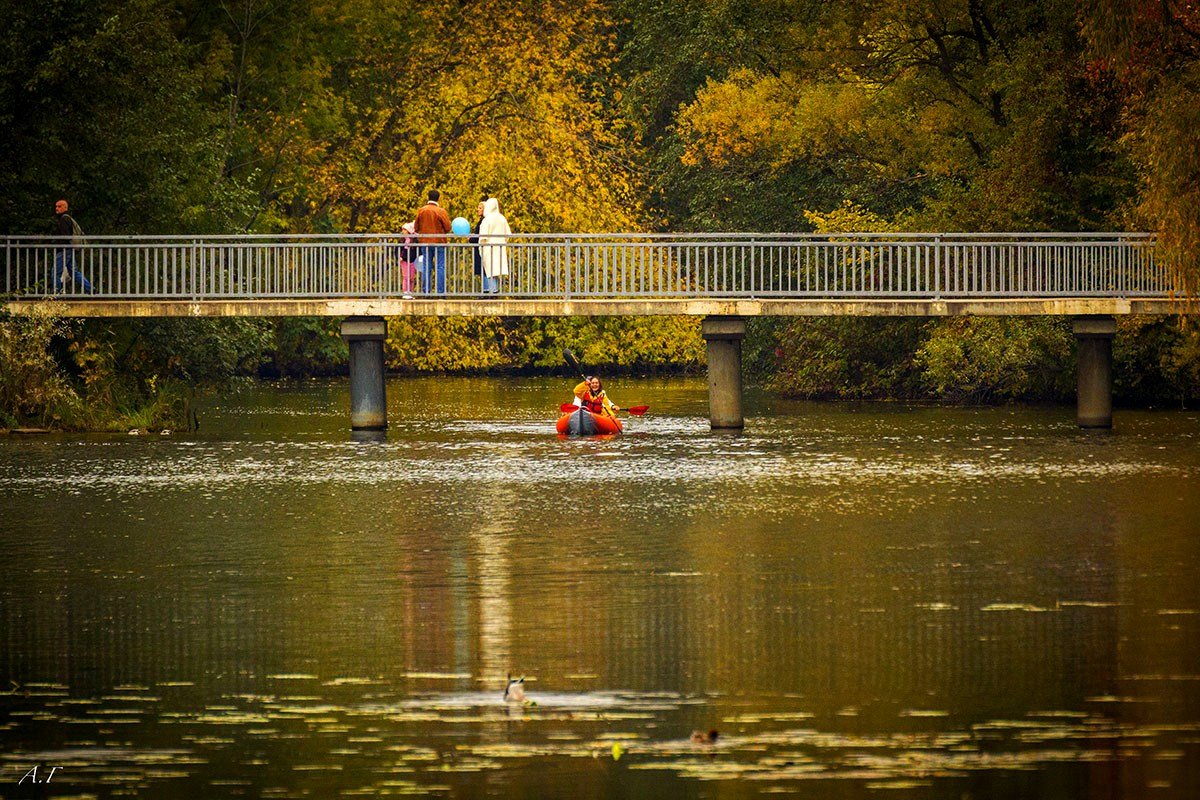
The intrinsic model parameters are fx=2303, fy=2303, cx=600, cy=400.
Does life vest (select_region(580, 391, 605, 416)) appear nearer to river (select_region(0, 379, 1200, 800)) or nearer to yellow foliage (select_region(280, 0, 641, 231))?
river (select_region(0, 379, 1200, 800))

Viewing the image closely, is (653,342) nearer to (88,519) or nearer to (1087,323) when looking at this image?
(1087,323)

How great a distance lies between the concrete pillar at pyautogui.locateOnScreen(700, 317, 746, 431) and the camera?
40688mm

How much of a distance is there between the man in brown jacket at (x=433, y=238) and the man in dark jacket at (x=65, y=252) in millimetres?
5936

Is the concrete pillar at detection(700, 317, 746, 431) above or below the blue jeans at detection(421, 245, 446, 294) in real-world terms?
below

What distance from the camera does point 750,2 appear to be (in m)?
58.6

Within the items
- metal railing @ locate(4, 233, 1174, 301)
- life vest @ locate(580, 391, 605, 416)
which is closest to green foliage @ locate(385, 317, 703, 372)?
metal railing @ locate(4, 233, 1174, 301)

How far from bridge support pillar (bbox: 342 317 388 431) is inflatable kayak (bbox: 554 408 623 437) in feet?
11.0

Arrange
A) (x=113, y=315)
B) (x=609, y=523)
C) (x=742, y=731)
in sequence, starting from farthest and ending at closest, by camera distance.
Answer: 1. (x=113, y=315)
2. (x=609, y=523)
3. (x=742, y=731)

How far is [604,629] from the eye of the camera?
16.5 m

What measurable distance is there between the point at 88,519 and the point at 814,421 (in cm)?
2224

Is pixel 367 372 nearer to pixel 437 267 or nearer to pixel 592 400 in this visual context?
pixel 437 267

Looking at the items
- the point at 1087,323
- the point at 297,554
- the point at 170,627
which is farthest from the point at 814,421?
the point at 170,627

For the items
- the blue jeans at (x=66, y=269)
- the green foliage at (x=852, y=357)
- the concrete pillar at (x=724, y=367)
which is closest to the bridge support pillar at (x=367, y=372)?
the blue jeans at (x=66, y=269)

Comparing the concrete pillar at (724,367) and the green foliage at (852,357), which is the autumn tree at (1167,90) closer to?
the concrete pillar at (724,367)
